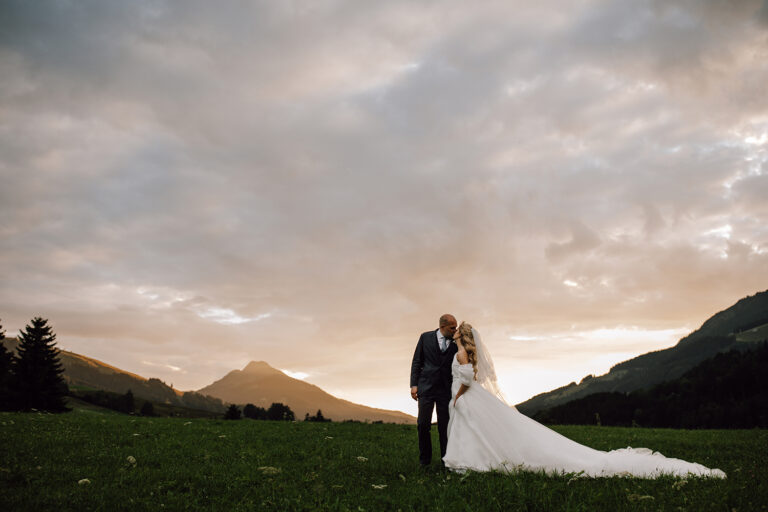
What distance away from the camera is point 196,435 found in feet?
59.3

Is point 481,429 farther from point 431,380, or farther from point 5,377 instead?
point 5,377

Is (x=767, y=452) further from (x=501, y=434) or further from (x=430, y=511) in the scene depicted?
(x=430, y=511)

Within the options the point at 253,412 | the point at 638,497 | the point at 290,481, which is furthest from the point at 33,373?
the point at 638,497

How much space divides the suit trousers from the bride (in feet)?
1.04

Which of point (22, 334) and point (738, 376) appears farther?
point (738, 376)

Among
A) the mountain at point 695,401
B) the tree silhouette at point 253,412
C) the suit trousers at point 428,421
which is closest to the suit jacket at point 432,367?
the suit trousers at point 428,421

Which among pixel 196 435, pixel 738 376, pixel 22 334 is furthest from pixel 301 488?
pixel 738 376

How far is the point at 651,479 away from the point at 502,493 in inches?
145

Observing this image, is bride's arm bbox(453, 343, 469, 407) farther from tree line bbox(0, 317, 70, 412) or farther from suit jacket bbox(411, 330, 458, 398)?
tree line bbox(0, 317, 70, 412)

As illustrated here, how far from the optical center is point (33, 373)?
81.2m

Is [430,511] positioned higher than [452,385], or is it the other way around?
[452,385]

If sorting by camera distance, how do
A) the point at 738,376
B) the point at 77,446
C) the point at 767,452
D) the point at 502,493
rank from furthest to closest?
the point at 738,376 → the point at 767,452 → the point at 77,446 → the point at 502,493

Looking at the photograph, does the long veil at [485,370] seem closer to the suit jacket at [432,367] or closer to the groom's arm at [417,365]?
the suit jacket at [432,367]

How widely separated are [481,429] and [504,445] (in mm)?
670
